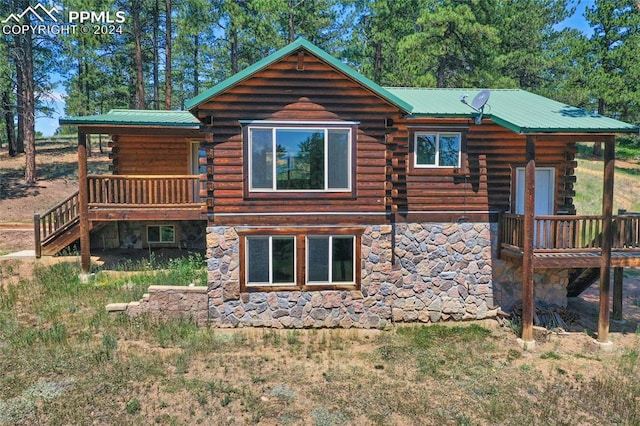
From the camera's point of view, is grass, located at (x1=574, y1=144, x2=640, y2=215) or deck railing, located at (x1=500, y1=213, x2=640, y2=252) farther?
grass, located at (x1=574, y1=144, x2=640, y2=215)

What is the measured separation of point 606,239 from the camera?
10.6 metres

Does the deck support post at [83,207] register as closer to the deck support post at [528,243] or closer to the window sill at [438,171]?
the window sill at [438,171]

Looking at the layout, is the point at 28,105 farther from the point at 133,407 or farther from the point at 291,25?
the point at 133,407

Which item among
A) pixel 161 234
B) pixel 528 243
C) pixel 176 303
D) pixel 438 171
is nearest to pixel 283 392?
pixel 176 303

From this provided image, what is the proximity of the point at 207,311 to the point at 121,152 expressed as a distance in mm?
8203

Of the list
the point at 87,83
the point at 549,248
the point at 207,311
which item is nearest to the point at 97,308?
the point at 207,311

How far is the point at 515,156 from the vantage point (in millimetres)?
11992

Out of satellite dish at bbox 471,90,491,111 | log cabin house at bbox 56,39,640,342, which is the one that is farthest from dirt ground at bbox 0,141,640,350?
satellite dish at bbox 471,90,491,111

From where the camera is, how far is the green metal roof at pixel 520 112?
33.6 ft

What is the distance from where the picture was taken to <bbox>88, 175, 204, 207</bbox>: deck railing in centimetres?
1368

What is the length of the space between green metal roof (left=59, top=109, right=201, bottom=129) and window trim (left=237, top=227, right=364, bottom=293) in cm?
541

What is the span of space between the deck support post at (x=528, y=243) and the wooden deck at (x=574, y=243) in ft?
0.85

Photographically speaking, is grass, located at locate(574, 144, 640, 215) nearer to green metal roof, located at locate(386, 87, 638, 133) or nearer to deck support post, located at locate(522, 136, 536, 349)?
green metal roof, located at locate(386, 87, 638, 133)

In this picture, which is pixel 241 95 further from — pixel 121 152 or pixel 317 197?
pixel 121 152
